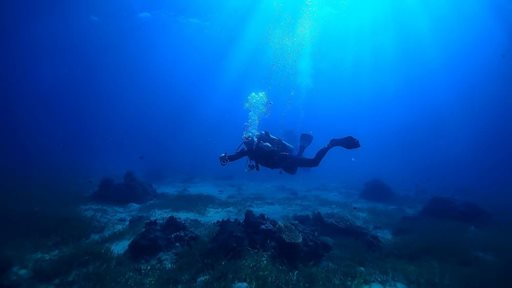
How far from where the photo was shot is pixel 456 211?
1892 cm

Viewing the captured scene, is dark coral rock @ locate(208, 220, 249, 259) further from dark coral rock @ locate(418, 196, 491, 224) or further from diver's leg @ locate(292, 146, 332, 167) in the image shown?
dark coral rock @ locate(418, 196, 491, 224)

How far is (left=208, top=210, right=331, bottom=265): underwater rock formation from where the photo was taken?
9.95m

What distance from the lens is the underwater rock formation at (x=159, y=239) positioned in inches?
416

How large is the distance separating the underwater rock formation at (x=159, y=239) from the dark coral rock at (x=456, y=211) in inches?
584

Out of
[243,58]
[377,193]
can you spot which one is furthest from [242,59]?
[377,193]

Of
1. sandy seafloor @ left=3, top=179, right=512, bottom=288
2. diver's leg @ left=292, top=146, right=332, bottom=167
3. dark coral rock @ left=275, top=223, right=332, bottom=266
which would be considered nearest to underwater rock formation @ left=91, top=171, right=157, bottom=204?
sandy seafloor @ left=3, top=179, right=512, bottom=288

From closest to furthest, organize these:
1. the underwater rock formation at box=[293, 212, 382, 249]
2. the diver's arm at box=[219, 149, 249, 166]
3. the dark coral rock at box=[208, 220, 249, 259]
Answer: the dark coral rock at box=[208, 220, 249, 259] < the diver's arm at box=[219, 149, 249, 166] < the underwater rock formation at box=[293, 212, 382, 249]

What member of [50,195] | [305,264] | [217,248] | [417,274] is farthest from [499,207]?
[50,195]

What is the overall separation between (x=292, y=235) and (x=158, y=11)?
5591cm

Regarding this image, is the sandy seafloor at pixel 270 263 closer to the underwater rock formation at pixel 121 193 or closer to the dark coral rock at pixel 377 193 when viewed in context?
the underwater rock formation at pixel 121 193

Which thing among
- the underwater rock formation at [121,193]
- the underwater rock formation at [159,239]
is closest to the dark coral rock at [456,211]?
the underwater rock formation at [159,239]

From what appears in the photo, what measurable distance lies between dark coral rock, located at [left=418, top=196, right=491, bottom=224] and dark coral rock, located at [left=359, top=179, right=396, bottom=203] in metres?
6.76

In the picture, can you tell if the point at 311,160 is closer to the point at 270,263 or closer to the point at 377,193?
the point at 270,263

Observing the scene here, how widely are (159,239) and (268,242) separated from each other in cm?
362
